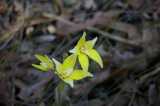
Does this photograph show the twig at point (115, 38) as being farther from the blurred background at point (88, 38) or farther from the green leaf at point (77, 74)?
the green leaf at point (77, 74)

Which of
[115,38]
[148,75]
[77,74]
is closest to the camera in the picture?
[77,74]

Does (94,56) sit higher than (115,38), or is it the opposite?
(115,38)

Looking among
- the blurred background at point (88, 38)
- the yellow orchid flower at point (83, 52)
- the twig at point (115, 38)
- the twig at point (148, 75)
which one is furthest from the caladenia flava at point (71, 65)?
the twig at point (115, 38)

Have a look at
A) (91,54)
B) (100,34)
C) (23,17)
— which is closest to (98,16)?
(100,34)

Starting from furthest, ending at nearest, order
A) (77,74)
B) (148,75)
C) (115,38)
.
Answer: (115,38) → (148,75) → (77,74)

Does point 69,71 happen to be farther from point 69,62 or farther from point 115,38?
point 115,38

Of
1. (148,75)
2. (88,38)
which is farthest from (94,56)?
(88,38)

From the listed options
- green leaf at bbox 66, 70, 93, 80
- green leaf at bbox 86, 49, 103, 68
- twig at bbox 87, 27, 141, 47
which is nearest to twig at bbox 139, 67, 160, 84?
twig at bbox 87, 27, 141, 47

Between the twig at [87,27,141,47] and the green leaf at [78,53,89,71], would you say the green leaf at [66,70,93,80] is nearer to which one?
the green leaf at [78,53,89,71]

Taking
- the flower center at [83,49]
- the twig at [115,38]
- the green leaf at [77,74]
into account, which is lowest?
the green leaf at [77,74]
